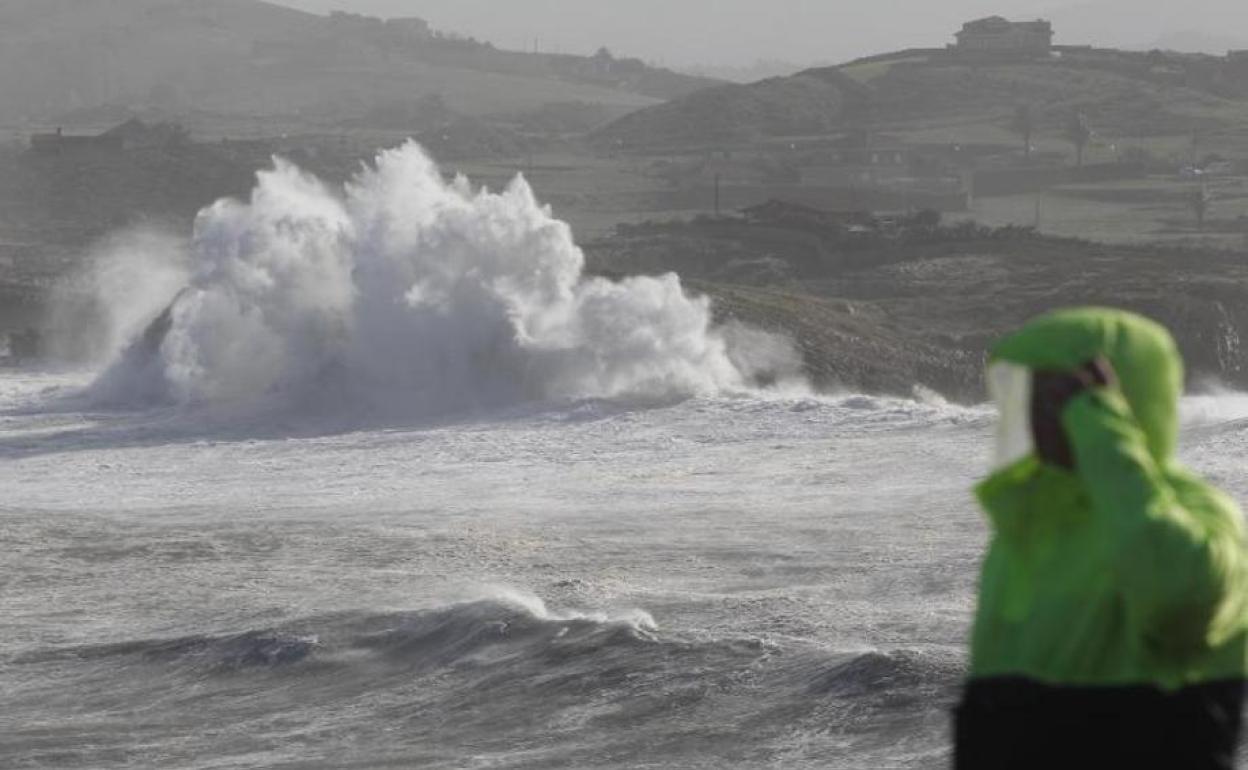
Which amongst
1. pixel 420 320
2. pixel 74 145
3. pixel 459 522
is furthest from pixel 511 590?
pixel 74 145

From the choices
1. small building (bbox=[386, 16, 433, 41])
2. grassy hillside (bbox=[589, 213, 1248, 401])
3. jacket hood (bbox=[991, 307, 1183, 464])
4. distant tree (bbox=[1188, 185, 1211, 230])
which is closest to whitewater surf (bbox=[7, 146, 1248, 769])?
grassy hillside (bbox=[589, 213, 1248, 401])

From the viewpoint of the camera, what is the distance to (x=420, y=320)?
31812 mm

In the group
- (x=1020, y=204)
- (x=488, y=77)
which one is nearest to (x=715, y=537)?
(x=1020, y=204)

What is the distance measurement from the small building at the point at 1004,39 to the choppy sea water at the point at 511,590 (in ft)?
266

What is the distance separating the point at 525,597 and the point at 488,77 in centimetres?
14449

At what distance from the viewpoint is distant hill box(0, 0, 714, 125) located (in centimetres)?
15188

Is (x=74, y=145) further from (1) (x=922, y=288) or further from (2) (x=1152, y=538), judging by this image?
(2) (x=1152, y=538)

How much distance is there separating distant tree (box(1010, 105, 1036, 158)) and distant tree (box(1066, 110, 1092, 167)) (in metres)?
1.33

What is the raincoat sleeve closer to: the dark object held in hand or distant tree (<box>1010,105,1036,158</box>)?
the dark object held in hand

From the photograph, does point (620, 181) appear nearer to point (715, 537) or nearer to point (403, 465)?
point (403, 465)

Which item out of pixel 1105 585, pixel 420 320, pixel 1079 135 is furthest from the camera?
pixel 1079 135

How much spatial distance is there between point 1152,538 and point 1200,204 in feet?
206

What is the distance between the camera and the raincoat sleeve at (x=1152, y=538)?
3486mm

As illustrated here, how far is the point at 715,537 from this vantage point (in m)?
19.1
